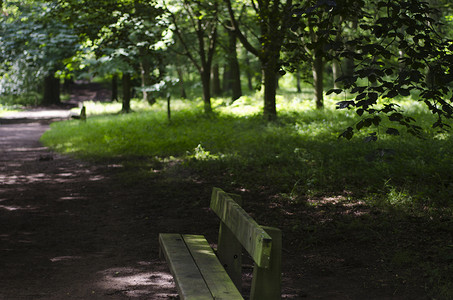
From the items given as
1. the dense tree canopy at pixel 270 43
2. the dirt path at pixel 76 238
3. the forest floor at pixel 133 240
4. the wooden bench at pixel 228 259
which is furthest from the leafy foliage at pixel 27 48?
the wooden bench at pixel 228 259

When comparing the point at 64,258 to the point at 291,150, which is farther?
the point at 291,150

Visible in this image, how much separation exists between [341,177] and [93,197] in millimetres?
4480

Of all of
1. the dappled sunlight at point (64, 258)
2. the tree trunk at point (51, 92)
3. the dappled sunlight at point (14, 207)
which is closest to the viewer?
the dappled sunlight at point (64, 258)

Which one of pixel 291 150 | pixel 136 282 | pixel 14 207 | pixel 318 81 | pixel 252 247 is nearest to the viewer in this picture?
pixel 252 247

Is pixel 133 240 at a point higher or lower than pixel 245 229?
lower

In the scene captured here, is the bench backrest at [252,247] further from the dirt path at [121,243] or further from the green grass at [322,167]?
the green grass at [322,167]

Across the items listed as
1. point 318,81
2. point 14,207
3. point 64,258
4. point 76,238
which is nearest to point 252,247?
point 64,258

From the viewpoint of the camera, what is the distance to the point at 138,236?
259 inches

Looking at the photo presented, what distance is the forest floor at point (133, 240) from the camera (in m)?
4.70

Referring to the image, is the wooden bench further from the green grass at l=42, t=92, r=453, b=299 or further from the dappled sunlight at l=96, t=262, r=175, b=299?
the green grass at l=42, t=92, r=453, b=299

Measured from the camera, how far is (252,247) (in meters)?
3.05

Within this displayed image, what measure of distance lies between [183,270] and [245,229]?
744 millimetres

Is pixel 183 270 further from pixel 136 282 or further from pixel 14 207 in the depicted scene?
pixel 14 207

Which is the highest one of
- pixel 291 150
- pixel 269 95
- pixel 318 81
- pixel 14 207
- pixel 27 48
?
pixel 27 48
